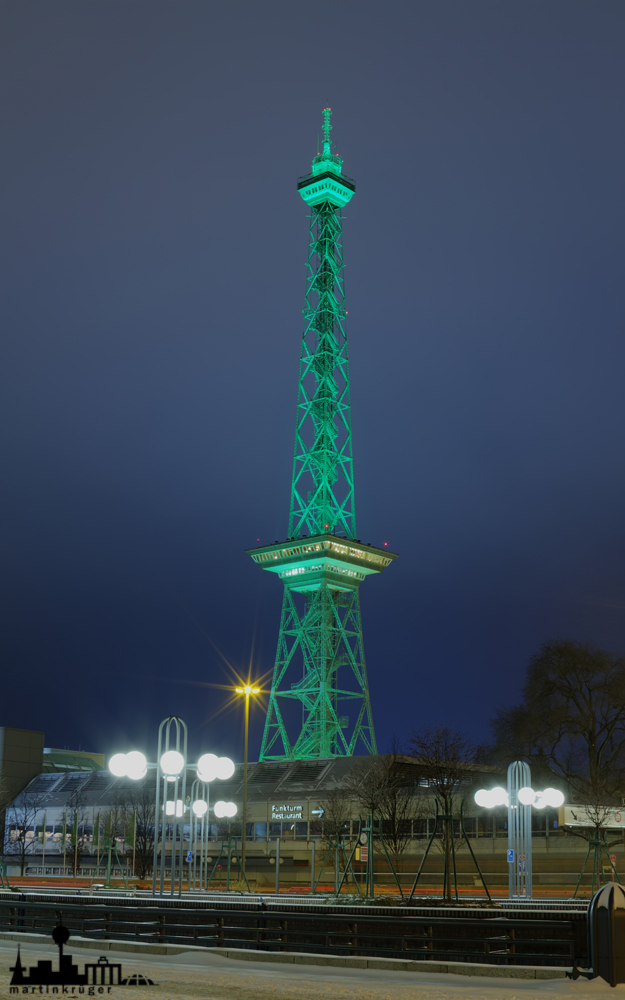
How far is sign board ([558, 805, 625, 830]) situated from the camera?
34.5 meters

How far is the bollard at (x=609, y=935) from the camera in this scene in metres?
15.0

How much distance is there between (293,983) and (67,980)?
337cm

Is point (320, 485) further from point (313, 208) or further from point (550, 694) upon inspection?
point (550, 694)

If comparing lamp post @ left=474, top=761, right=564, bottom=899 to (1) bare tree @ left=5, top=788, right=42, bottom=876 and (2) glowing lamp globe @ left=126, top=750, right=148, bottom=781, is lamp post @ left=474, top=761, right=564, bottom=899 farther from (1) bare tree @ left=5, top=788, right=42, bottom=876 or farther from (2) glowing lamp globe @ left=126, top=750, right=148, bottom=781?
(1) bare tree @ left=5, top=788, right=42, bottom=876

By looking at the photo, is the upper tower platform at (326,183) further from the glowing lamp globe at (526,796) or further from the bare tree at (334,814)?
the glowing lamp globe at (526,796)

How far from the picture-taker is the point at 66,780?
89938 millimetres

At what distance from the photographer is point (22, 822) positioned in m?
85.5

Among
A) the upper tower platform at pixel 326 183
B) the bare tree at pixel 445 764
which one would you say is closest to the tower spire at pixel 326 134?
the upper tower platform at pixel 326 183

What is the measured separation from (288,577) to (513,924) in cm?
10067

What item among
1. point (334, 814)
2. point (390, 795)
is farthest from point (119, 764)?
point (390, 795)

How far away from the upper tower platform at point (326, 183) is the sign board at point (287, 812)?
251 feet

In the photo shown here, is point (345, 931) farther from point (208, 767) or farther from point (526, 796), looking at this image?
point (526, 796)

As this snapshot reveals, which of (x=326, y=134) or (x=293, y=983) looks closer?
(x=293, y=983)

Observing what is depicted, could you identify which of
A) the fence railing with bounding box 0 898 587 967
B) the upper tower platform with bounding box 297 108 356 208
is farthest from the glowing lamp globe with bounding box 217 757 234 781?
the upper tower platform with bounding box 297 108 356 208
